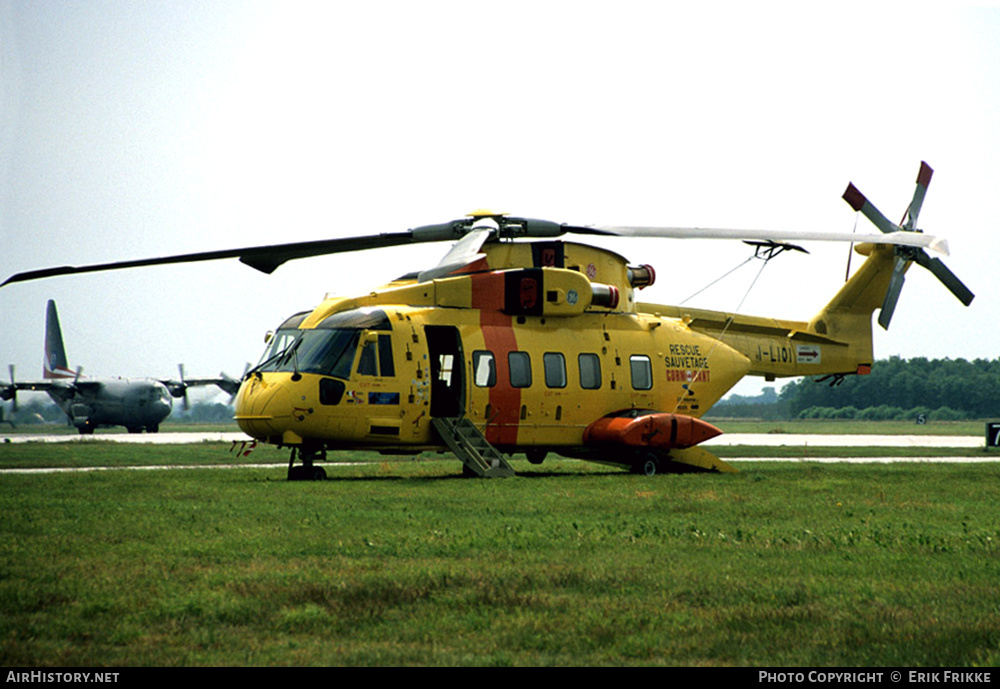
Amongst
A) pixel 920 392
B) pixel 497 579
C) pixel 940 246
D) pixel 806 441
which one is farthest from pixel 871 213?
pixel 920 392

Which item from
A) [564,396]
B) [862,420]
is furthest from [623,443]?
[862,420]

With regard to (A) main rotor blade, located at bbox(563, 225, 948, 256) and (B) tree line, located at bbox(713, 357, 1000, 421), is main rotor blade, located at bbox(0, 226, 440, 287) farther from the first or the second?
(B) tree line, located at bbox(713, 357, 1000, 421)

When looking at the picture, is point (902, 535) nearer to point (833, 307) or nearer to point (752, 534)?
point (752, 534)

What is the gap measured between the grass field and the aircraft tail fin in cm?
7013

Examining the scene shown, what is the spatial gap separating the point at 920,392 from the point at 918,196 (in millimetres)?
113716

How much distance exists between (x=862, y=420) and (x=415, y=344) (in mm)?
118170

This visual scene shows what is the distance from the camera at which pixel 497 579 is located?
9.71m

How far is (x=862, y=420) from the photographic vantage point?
130750mm

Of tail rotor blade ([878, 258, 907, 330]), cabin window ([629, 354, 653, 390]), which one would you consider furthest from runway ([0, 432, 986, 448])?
cabin window ([629, 354, 653, 390])

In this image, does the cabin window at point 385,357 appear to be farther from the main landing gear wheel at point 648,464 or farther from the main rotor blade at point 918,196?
the main rotor blade at point 918,196

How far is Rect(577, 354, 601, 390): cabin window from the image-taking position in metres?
24.5

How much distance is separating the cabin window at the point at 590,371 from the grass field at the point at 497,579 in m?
6.55

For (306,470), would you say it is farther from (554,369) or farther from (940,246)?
(940,246)

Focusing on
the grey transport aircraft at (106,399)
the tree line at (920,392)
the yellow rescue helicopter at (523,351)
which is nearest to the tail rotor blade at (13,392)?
the grey transport aircraft at (106,399)
